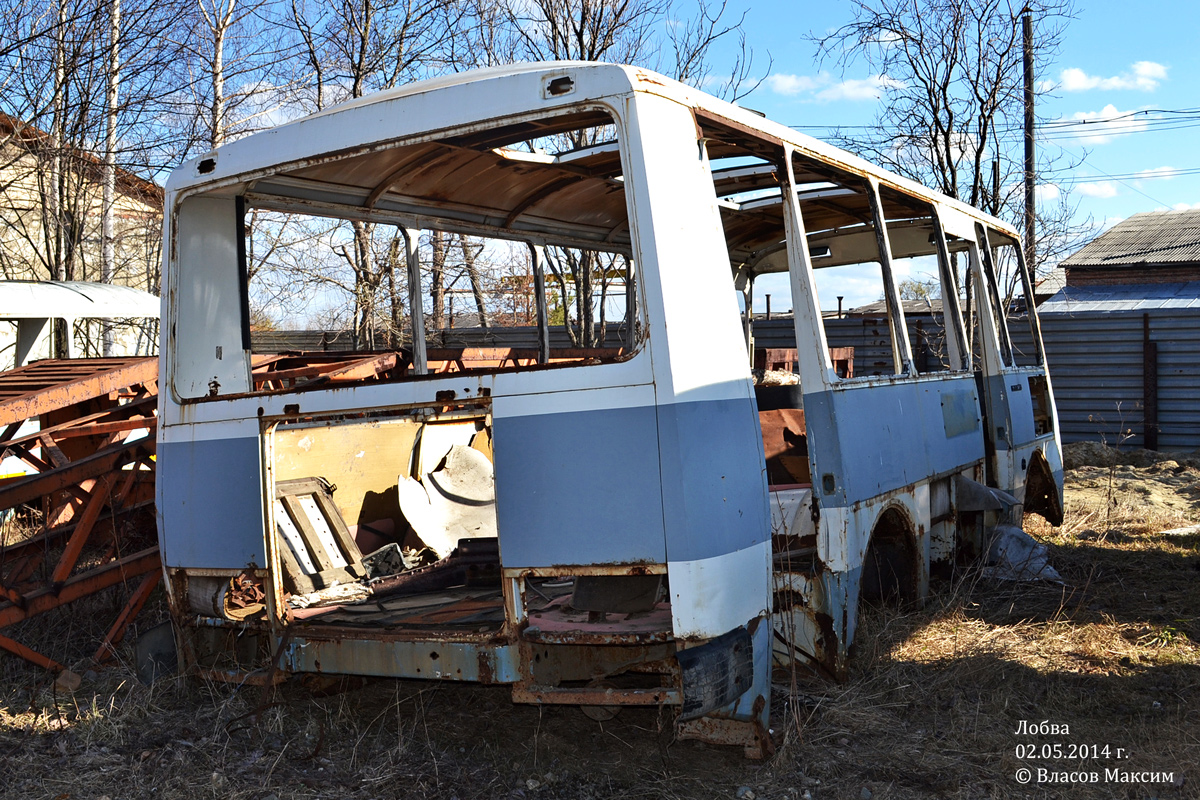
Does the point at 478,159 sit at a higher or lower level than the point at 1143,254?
lower

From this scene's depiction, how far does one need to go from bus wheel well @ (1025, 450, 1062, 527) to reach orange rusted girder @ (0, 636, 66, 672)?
261 inches

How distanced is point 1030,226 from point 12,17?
14.3 metres

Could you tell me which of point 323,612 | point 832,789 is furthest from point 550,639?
point 323,612

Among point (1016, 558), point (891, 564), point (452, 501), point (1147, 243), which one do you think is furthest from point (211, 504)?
point (1147, 243)

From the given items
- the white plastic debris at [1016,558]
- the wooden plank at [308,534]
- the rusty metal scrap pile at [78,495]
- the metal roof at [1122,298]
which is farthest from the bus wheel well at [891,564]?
the metal roof at [1122,298]

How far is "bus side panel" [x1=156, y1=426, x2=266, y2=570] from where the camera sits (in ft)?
13.4

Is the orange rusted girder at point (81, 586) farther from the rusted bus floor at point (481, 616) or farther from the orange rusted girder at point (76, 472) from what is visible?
the rusted bus floor at point (481, 616)

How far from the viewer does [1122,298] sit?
20125mm

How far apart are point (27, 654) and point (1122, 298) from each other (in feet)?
68.1

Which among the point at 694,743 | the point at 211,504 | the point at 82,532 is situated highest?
the point at 211,504

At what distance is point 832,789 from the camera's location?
3590mm

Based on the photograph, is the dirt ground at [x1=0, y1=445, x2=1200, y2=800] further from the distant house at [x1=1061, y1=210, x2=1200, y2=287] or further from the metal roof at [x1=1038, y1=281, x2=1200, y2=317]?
the distant house at [x1=1061, y1=210, x2=1200, y2=287]

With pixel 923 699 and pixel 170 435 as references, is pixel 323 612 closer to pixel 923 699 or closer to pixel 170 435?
pixel 170 435

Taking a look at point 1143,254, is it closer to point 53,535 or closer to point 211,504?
point 53,535
